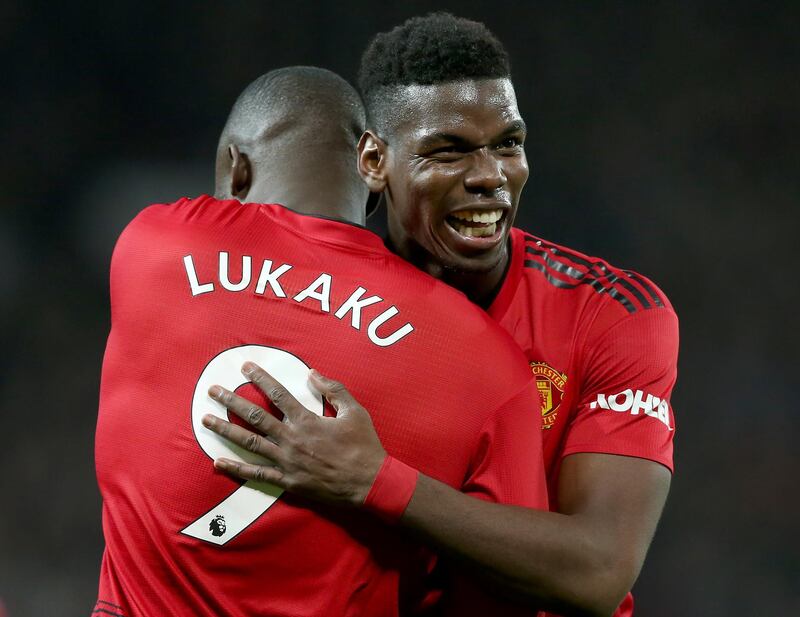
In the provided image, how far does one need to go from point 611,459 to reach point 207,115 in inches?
130

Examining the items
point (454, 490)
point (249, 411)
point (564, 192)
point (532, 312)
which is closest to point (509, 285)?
point (532, 312)

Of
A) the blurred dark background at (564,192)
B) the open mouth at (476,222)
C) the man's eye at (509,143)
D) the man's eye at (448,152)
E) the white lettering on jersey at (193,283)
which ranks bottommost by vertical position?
the blurred dark background at (564,192)

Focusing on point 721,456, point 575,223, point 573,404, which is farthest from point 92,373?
point 573,404

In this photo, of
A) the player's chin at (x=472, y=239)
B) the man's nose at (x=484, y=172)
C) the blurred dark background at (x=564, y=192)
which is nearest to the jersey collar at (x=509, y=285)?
the player's chin at (x=472, y=239)

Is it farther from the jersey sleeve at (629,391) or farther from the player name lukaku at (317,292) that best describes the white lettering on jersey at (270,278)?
the jersey sleeve at (629,391)

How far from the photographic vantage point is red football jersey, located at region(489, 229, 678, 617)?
6.38 ft

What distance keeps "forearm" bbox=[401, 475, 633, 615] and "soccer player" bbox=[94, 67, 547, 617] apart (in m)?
0.04

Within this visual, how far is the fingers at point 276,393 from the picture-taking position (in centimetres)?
171

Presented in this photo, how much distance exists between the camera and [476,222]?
2.03 m

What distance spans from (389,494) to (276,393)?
0.81 feet

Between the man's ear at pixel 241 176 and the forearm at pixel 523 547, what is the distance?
1.03 metres

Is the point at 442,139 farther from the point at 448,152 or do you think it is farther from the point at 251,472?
the point at 251,472

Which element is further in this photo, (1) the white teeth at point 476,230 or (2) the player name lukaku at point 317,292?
(1) the white teeth at point 476,230

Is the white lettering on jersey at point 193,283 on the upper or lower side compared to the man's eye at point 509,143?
lower
